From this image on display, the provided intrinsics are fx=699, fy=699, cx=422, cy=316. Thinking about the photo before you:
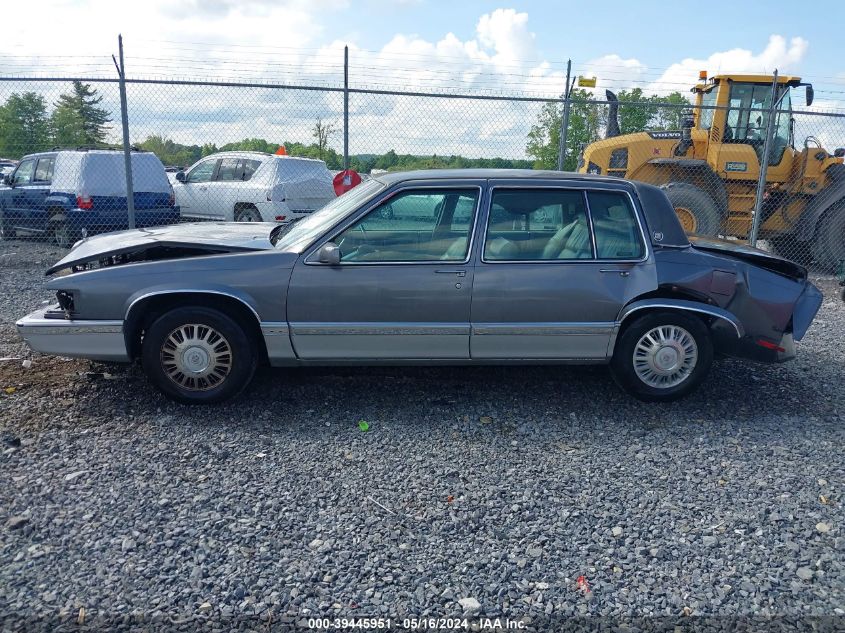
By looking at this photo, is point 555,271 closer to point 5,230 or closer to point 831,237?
point 831,237

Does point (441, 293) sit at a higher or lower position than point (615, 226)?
lower

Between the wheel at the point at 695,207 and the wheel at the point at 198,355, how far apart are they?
816 cm

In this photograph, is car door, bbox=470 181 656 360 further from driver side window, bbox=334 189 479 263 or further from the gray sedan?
driver side window, bbox=334 189 479 263

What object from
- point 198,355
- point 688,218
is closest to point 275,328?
point 198,355

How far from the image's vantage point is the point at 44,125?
55.2 feet

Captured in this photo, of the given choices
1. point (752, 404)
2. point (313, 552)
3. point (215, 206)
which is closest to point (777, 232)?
point (752, 404)

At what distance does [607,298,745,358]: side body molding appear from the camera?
475 centimetres

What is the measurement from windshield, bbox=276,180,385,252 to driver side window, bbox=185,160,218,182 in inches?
318

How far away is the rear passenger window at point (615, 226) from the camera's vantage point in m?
4.79

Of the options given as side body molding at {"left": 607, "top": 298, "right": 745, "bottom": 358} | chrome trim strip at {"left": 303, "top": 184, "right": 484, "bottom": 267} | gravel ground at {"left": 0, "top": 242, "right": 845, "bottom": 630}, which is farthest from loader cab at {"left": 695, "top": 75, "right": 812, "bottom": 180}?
chrome trim strip at {"left": 303, "top": 184, "right": 484, "bottom": 267}

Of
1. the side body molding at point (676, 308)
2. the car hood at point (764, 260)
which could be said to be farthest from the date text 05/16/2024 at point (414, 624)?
the car hood at point (764, 260)

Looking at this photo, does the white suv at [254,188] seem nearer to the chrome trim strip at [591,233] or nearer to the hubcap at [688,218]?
the hubcap at [688,218]

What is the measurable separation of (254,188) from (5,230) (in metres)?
4.52

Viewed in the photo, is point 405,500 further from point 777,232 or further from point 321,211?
point 777,232
